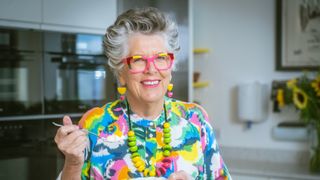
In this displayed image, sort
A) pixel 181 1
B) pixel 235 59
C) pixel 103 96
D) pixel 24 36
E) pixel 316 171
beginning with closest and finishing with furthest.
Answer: pixel 24 36
pixel 103 96
pixel 316 171
pixel 181 1
pixel 235 59

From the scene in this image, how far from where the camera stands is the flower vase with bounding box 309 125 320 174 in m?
2.14

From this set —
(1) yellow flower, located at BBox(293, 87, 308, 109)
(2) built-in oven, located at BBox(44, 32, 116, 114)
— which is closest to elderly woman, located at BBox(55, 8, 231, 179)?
(2) built-in oven, located at BBox(44, 32, 116, 114)

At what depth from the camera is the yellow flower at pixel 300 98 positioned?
216 centimetres

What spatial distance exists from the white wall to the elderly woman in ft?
5.52

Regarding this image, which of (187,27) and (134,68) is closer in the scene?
(134,68)

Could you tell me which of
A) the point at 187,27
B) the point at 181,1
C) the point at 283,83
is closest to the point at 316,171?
the point at 283,83

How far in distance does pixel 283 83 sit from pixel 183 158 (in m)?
1.68

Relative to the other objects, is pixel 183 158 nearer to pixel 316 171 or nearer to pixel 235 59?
pixel 316 171

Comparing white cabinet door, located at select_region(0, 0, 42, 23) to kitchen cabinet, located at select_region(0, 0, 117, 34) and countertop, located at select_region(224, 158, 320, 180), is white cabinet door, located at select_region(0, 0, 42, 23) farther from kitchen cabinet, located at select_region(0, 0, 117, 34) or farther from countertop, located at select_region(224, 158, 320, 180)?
countertop, located at select_region(224, 158, 320, 180)

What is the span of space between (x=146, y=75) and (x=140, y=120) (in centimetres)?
13

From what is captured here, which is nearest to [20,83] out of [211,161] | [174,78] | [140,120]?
[174,78]

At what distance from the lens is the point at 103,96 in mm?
2000

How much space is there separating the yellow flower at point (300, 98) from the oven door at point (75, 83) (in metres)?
1.11

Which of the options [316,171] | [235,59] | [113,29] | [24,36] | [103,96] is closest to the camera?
[113,29]
